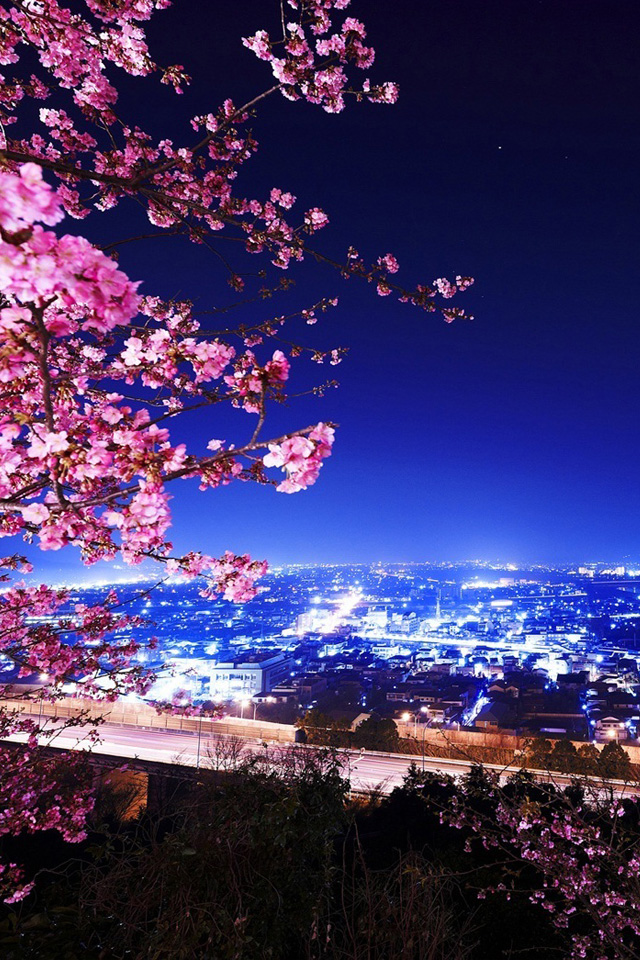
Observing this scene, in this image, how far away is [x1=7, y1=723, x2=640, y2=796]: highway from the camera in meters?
11.5

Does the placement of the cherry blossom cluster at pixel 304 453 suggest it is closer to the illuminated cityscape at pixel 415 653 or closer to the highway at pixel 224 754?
the illuminated cityscape at pixel 415 653

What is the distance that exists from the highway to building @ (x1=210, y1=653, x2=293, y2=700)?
1172 centimetres

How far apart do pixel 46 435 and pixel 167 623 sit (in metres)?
38.7

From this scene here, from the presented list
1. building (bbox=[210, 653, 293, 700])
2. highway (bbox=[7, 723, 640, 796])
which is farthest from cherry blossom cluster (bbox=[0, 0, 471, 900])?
building (bbox=[210, 653, 293, 700])

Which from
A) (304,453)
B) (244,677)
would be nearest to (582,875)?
(304,453)

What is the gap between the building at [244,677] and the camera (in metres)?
28.3

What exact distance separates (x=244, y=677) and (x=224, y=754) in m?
18.6

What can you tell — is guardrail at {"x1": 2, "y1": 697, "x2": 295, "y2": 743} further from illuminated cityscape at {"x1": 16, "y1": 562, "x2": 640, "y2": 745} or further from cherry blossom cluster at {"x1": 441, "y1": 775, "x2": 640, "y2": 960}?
cherry blossom cluster at {"x1": 441, "y1": 775, "x2": 640, "y2": 960}

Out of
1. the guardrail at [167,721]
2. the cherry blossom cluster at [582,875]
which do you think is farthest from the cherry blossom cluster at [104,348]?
the guardrail at [167,721]

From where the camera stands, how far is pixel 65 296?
1712mm

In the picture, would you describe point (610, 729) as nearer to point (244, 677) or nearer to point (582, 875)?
point (582, 875)

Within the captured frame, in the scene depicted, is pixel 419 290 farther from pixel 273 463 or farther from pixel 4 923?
pixel 4 923

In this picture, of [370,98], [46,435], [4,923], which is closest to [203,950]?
[4,923]

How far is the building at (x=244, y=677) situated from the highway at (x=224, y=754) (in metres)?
11.7
